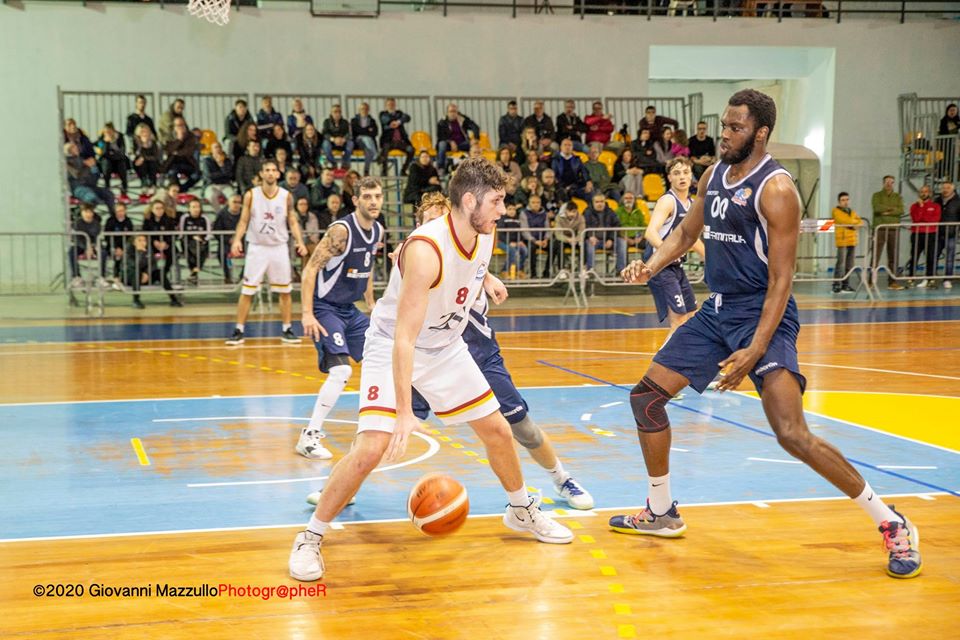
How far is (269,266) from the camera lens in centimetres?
1397

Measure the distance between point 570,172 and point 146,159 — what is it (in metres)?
7.69

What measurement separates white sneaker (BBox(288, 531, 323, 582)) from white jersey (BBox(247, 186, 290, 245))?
9.10 m

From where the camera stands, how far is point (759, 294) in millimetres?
5180

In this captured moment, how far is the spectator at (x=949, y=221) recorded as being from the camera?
1925cm

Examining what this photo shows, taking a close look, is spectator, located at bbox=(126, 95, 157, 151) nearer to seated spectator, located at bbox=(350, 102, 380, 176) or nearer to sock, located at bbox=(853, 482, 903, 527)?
seated spectator, located at bbox=(350, 102, 380, 176)

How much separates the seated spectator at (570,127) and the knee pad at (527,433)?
1492 cm

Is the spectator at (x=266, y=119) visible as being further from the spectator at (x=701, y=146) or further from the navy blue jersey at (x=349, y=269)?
the navy blue jersey at (x=349, y=269)

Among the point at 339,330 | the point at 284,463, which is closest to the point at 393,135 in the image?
the point at 339,330

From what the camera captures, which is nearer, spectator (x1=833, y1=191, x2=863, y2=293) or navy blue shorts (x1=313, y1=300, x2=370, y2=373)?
navy blue shorts (x1=313, y1=300, x2=370, y2=373)

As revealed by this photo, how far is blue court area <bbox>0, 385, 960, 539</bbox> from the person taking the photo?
6.16 metres

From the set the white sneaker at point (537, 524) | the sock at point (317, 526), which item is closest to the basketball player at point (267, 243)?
the white sneaker at point (537, 524)

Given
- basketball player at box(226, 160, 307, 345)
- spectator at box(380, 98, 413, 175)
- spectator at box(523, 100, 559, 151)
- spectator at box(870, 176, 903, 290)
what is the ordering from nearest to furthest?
basketball player at box(226, 160, 307, 345)
spectator at box(380, 98, 413, 175)
spectator at box(870, 176, 903, 290)
spectator at box(523, 100, 559, 151)

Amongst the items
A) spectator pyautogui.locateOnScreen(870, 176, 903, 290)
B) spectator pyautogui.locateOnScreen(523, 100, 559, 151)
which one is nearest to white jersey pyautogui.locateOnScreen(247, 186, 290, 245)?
spectator pyautogui.locateOnScreen(523, 100, 559, 151)

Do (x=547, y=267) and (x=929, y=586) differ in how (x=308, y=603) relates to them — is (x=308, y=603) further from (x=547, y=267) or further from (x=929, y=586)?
(x=547, y=267)
